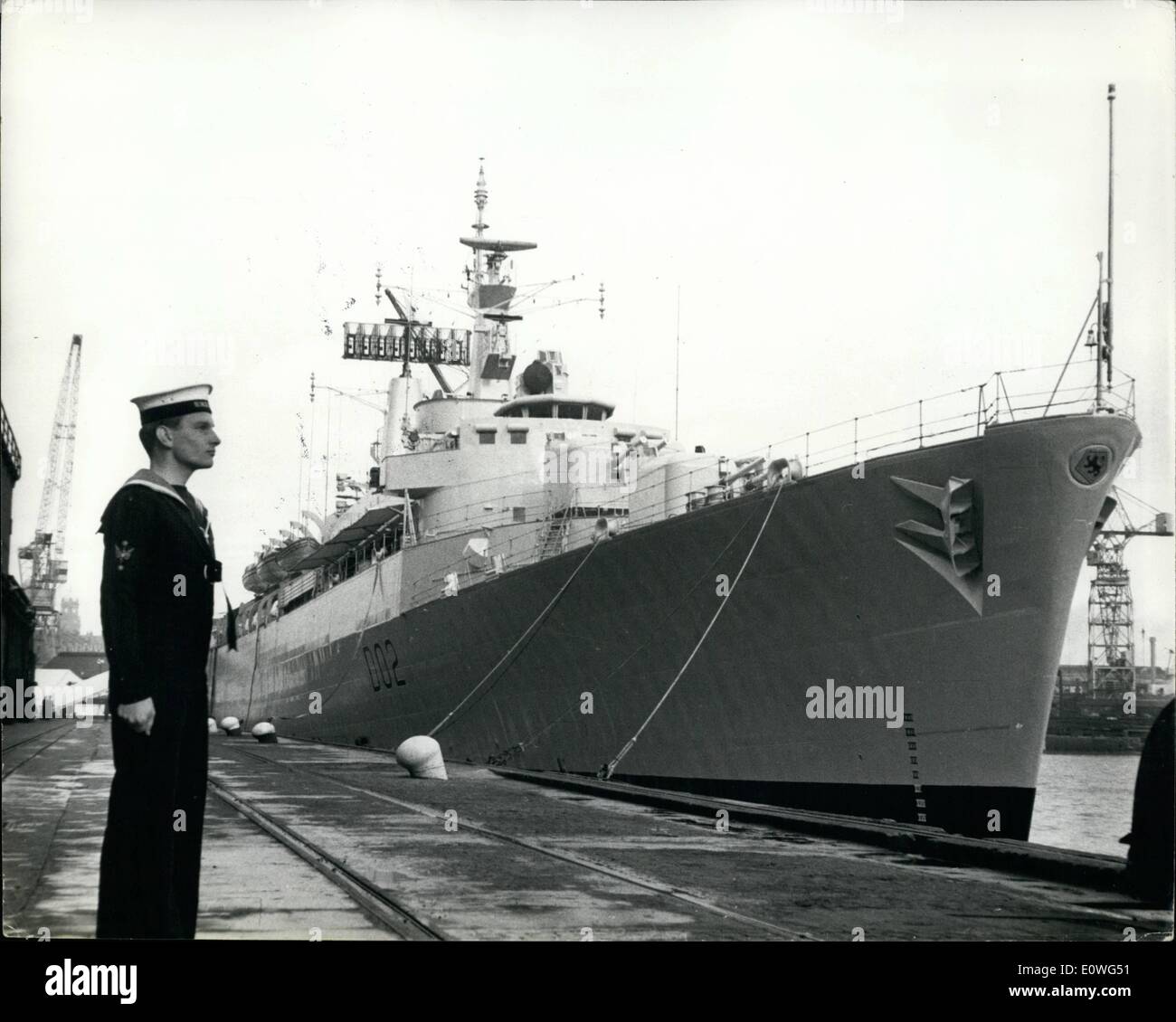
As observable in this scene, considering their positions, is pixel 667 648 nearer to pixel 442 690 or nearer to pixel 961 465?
pixel 961 465

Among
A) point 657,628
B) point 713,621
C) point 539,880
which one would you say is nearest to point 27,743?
point 657,628

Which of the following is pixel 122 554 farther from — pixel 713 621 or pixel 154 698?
pixel 713 621

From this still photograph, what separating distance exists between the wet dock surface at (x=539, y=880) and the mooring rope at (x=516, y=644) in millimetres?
4630

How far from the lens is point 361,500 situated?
25.0m

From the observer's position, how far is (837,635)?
12508mm

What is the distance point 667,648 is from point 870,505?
121 inches

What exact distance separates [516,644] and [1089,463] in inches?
306

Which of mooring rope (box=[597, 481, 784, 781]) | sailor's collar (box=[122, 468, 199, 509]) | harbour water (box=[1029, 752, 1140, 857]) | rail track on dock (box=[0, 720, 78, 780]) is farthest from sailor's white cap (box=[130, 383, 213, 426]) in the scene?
harbour water (box=[1029, 752, 1140, 857])

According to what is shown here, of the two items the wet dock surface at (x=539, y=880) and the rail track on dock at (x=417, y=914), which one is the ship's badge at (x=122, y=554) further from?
the rail track on dock at (x=417, y=914)

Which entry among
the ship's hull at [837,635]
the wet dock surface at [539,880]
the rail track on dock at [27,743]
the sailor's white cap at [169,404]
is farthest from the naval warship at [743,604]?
the sailor's white cap at [169,404]

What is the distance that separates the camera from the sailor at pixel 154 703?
4637 mm

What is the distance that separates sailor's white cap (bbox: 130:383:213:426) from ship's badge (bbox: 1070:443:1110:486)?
8.36m

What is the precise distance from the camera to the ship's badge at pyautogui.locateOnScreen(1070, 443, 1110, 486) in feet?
37.4

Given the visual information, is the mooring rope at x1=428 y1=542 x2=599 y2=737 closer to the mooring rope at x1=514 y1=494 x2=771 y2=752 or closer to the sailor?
the mooring rope at x1=514 y1=494 x2=771 y2=752
